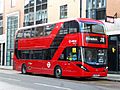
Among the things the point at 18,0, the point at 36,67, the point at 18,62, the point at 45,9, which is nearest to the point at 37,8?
the point at 45,9

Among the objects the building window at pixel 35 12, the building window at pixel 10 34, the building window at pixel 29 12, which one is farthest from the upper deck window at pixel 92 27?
the building window at pixel 10 34

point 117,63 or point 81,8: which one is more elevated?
point 81,8

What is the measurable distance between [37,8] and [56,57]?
16872mm

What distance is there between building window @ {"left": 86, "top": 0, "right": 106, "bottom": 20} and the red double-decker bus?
249 inches

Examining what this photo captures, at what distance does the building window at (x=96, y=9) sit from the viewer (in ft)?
101

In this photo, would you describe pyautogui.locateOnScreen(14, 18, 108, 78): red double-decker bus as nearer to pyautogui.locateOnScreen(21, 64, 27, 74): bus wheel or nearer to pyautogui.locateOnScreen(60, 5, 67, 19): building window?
pyautogui.locateOnScreen(21, 64, 27, 74): bus wheel

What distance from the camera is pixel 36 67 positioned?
2786cm

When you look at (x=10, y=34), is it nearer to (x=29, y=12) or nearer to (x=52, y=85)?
(x=29, y=12)

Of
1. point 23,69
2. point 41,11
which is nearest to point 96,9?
point 23,69

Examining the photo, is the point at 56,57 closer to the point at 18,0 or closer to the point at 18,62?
the point at 18,62

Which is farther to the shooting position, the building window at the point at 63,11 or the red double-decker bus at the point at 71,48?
the building window at the point at 63,11

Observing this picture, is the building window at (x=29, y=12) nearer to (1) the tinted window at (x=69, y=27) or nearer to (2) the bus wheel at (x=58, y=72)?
(2) the bus wheel at (x=58, y=72)

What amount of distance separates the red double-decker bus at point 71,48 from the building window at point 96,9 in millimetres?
6313

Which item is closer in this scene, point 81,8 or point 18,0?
point 81,8
